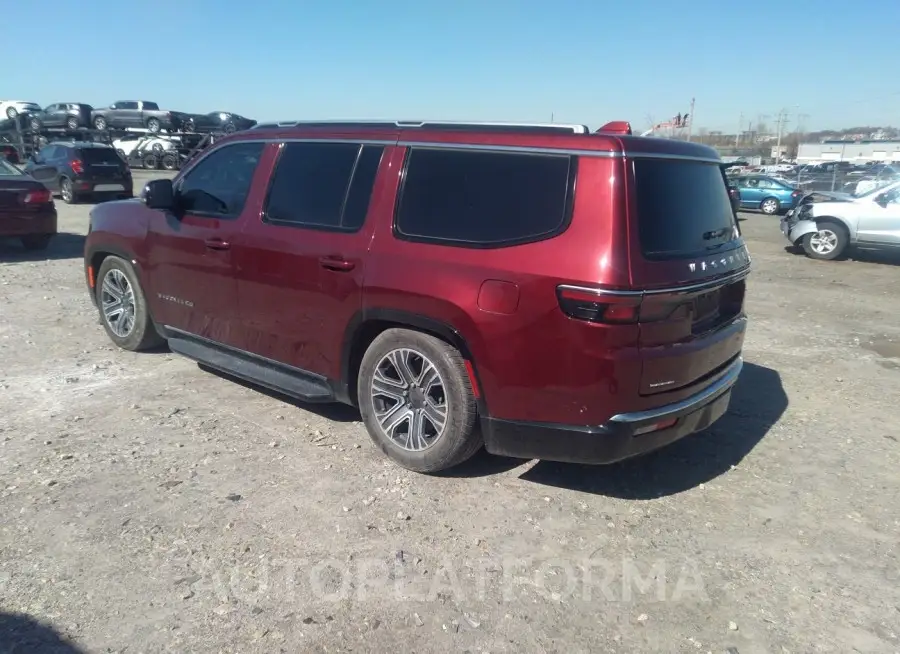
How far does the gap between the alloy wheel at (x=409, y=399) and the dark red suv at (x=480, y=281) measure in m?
0.01

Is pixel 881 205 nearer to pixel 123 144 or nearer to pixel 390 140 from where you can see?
pixel 390 140

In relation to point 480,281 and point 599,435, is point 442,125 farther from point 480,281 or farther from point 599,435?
point 599,435

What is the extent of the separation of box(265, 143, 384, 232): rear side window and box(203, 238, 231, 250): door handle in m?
0.39

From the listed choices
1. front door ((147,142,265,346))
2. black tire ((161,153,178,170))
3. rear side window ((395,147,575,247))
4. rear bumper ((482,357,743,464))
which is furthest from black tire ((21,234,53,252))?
black tire ((161,153,178,170))

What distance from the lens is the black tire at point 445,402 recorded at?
12.4ft

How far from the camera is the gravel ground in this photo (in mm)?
2838

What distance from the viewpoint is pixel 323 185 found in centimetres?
439

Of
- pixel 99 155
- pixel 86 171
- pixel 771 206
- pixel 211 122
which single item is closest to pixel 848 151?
pixel 771 206

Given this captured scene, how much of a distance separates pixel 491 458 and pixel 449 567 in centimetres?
120

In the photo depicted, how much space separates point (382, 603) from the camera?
297 cm

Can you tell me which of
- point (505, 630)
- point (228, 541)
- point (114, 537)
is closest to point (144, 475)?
point (114, 537)

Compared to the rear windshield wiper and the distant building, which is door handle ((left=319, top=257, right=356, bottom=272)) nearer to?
the rear windshield wiper

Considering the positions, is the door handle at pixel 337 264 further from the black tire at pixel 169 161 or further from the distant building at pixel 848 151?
the distant building at pixel 848 151

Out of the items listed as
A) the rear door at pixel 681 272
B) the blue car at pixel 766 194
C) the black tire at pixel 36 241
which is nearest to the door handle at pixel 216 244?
the rear door at pixel 681 272
